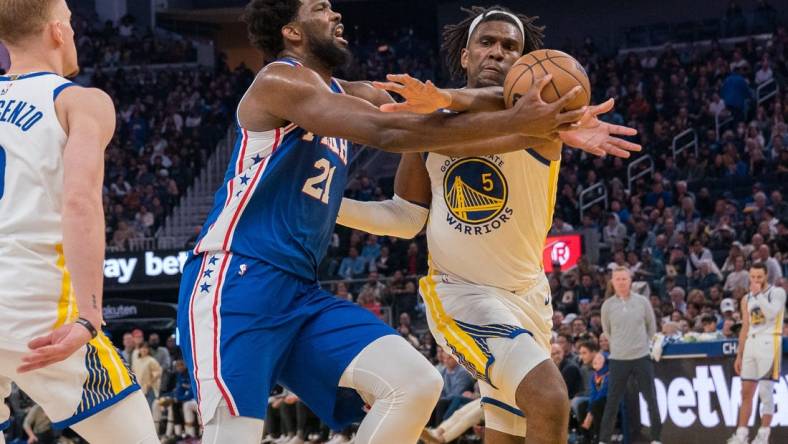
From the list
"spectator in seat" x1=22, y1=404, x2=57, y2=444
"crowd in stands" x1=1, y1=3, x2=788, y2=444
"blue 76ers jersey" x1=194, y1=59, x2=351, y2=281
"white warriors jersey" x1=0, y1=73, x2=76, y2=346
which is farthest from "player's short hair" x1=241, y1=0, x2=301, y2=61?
"spectator in seat" x1=22, y1=404, x2=57, y2=444

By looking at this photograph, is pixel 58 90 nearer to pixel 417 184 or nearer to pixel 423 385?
pixel 423 385

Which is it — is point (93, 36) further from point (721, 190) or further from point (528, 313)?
point (528, 313)

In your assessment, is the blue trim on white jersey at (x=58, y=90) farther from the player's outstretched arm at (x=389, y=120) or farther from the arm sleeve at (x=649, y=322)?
the arm sleeve at (x=649, y=322)

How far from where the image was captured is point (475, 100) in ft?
14.1

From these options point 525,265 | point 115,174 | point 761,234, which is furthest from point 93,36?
point 525,265

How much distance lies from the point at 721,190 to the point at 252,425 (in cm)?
1708

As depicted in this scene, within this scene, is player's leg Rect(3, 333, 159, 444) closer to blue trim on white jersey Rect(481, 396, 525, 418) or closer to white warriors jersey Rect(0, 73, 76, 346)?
white warriors jersey Rect(0, 73, 76, 346)

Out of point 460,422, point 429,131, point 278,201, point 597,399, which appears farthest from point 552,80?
point 460,422

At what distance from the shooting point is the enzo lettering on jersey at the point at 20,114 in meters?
3.68

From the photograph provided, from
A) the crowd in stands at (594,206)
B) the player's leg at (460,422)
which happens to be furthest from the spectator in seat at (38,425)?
the player's leg at (460,422)

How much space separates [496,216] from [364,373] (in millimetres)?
1597

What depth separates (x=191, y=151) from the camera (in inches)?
1049

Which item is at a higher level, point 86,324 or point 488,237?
point 488,237

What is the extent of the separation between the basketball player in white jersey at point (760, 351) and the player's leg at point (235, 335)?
7934 mm
